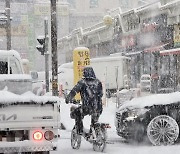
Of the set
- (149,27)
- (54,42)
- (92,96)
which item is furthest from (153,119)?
(149,27)

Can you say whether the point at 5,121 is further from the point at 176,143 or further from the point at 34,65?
the point at 34,65

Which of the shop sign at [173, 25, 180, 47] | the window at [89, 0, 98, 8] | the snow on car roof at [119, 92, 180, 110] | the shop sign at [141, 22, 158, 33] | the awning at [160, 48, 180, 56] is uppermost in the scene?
the window at [89, 0, 98, 8]

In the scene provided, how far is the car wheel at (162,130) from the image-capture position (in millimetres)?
8547

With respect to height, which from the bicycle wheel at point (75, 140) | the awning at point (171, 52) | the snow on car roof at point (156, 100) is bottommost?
the bicycle wheel at point (75, 140)

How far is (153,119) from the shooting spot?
28.4ft

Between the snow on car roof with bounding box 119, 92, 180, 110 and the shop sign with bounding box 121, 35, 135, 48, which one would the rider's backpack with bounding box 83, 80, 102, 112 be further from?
the shop sign with bounding box 121, 35, 135, 48

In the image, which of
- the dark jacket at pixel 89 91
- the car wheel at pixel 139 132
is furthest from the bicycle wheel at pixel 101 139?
the car wheel at pixel 139 132

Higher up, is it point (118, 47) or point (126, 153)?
point (118, 47)

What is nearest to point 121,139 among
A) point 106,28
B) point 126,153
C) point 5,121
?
point 126,153

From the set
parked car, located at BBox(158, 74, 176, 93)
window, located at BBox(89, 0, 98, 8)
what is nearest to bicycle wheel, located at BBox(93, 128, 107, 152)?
parked car, located at BBox(158, 74, 176, 93)

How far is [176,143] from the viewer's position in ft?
29.5

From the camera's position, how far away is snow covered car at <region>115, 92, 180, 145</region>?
28.2 feet

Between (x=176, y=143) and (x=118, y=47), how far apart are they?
34.4 m

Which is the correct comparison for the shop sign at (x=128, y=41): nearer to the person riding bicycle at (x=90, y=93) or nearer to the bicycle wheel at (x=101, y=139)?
the person riding bicycle at (x=90, y=93)
